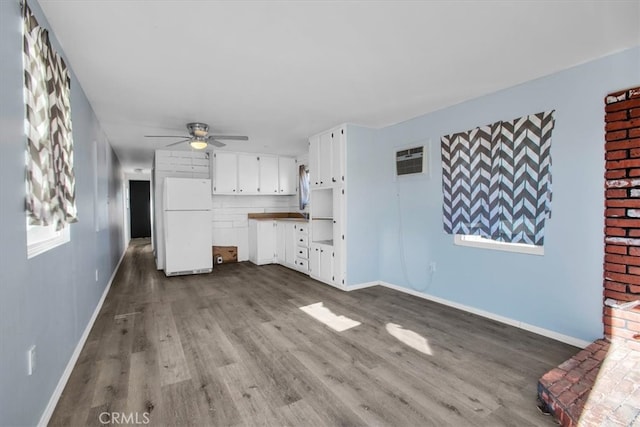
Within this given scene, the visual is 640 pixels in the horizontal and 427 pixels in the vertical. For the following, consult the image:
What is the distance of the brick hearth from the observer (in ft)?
6.02

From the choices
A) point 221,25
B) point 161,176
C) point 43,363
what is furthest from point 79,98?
point 161,176

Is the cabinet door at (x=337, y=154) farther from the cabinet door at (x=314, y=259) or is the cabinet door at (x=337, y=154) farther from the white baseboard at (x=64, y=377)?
the white baseboard at (x=64, y=377)

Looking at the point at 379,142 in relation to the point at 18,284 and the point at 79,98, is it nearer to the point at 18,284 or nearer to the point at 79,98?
the point at 79,98

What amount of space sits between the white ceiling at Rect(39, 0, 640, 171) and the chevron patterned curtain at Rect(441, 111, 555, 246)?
457mm

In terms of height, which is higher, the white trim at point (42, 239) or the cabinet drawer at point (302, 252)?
the white trim at point (42, 239)

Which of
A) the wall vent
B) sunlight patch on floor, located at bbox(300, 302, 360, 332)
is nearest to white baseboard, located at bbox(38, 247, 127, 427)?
sunlight patch on floor, located at bbox(300, 302, 360, 332)

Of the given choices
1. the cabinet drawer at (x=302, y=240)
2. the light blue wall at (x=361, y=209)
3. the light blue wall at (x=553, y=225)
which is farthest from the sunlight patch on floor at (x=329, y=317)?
the cabinet drawer at (x=302, y=240)

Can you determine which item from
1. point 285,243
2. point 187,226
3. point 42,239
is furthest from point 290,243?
point 42,239

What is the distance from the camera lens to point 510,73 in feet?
8.52

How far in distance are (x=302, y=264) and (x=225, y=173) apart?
92.2 inches

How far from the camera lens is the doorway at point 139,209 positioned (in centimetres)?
1069

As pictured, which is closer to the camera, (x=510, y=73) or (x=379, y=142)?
(x=510, y=73)

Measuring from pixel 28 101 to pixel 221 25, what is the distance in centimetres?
111

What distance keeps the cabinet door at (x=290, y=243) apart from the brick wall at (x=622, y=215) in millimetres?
4118
